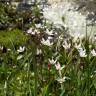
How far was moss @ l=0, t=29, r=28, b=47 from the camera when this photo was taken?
635 cm

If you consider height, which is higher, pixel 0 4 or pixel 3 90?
pixel 0 4

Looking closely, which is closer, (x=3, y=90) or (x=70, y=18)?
(x=3, y=90)

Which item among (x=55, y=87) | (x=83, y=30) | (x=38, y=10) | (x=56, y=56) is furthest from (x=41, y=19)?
(x=55, y=87)

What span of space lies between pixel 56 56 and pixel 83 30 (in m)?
1.91

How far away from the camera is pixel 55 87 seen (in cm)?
463

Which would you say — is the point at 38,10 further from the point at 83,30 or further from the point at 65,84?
the point at 65,84

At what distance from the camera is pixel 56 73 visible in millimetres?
4551

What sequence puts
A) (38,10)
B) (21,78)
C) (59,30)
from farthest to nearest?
(38,10) → (59,30) → (21,78)

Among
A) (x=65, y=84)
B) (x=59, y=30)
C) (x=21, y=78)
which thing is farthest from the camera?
(x=59, y=30)

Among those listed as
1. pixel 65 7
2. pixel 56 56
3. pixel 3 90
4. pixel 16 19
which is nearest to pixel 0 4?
pixel 16 19

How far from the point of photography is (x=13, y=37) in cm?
663

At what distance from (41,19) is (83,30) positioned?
839 mm

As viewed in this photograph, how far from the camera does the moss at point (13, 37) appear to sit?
6.35 meters

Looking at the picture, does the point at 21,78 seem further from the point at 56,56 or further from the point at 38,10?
the point at 38,10
